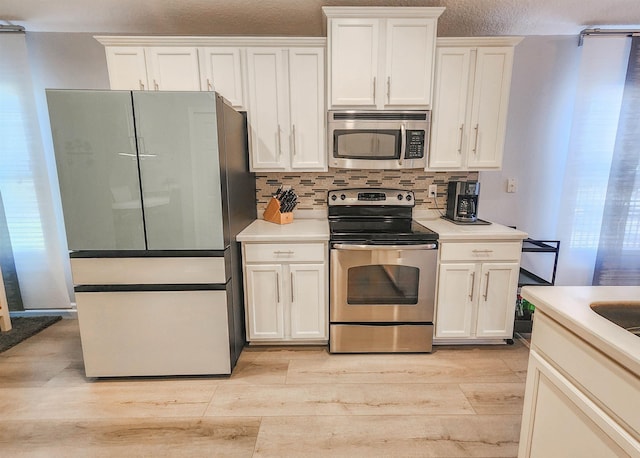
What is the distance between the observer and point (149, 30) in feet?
8.05

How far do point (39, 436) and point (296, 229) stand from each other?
69.0 inches

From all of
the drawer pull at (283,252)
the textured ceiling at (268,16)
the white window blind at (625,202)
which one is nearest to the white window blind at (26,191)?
the textured ceiling at (268,16)

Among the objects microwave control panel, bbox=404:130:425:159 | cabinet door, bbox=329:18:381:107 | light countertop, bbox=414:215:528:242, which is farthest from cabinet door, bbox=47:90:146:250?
light countertop, bbox=414:215:528:242

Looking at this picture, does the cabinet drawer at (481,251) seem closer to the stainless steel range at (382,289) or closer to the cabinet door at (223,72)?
the stainless steel range at (382,289)

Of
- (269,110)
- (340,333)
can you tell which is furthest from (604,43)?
(340,333)

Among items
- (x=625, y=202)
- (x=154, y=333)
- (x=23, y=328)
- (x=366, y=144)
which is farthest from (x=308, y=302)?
(x=625, y=202)

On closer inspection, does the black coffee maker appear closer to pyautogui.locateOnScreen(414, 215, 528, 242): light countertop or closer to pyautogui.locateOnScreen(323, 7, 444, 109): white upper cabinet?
pyautogui.locateOnScreen(414, 215, 528, 242): light countertop

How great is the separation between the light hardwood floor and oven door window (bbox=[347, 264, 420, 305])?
1.38 feet

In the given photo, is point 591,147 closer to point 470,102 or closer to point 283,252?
point 470,102

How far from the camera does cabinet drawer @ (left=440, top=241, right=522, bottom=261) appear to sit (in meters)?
2.09

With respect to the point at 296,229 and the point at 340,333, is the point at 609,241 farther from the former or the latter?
→ the point at 296,229

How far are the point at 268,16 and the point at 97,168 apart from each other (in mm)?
1560

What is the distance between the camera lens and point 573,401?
0.87 m

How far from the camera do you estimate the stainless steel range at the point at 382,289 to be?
204cm
